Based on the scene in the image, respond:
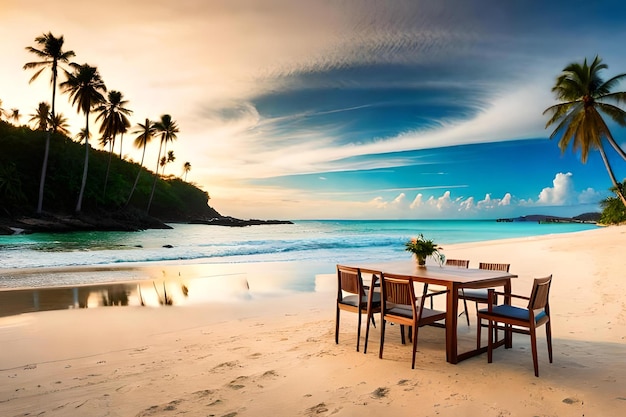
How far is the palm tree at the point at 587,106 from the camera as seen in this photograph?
21950 millimetres

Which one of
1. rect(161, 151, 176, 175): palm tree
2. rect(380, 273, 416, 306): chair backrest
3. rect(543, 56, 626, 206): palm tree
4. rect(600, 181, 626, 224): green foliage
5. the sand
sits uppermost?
rect(161, 151, 176, 175): palm tree

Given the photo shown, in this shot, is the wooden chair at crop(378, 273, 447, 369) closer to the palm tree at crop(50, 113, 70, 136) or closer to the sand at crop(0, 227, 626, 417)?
the sand at crop(0, 227, 626, 417)

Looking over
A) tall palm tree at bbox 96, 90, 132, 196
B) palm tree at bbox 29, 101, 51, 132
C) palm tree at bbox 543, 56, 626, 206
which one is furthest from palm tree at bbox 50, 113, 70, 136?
palm tree at bbox 543, 56, 626, 206

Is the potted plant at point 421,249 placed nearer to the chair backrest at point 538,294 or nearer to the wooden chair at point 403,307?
the wooden chair at point 403,307

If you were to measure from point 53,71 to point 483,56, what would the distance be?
29600 millimetres

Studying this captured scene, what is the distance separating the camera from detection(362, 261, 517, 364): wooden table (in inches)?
154

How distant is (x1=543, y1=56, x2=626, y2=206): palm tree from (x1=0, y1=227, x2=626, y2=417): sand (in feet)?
66.7

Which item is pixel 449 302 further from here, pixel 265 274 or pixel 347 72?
pixel 347 72

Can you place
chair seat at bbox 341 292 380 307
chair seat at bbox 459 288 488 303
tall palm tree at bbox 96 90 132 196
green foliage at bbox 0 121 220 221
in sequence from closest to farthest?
chair seat at bbox 341 292 380 307
chair seat at bbox 459 288 488 303
green foliage at bbox 0 121 220 221
tall palm tree at bbox 96 90 132 196

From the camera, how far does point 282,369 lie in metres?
3.76

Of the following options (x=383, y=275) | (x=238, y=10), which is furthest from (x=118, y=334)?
(x=238, y=10)

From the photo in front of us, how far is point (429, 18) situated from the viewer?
10.9 metres

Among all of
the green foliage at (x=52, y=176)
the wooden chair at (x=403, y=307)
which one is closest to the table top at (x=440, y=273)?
Answer: the wooden chair at (x=403, y=307)

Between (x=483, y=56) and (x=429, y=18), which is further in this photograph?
(x=483, y=56)
